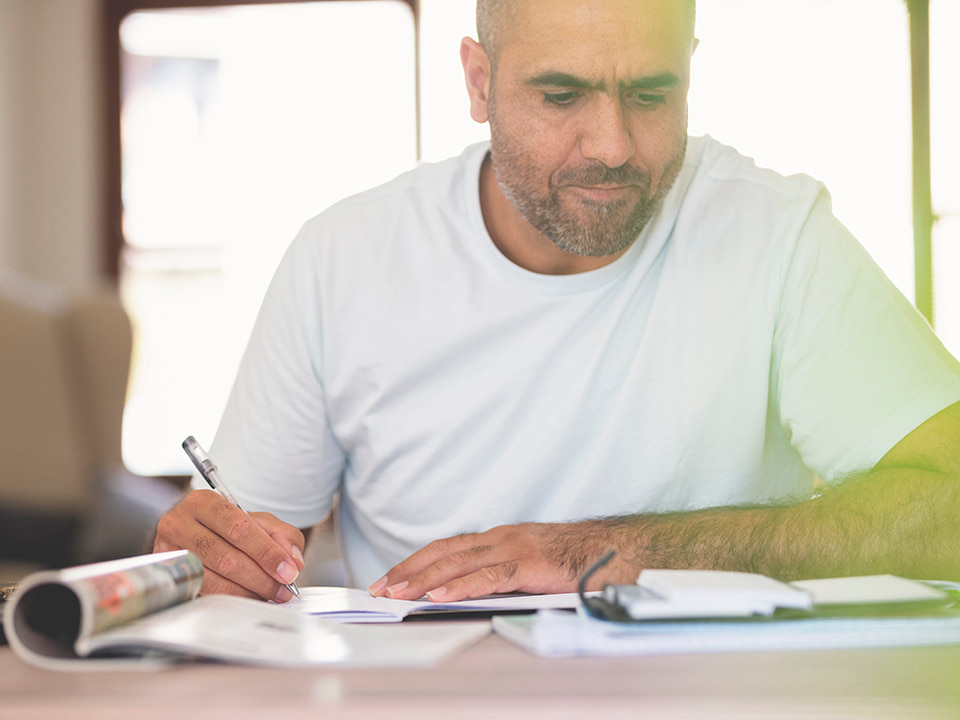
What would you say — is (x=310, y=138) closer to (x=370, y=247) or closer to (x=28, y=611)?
(x=370, y=247)

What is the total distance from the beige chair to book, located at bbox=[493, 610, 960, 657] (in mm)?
2072

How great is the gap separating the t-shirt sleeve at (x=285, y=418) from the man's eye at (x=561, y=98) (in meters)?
0.45

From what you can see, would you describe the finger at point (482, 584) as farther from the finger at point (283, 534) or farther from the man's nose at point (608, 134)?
the man's nose at point (608, 134)

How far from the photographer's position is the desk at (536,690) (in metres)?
0.49

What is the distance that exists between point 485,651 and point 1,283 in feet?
8.26

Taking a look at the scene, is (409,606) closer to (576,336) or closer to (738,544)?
(738,544)

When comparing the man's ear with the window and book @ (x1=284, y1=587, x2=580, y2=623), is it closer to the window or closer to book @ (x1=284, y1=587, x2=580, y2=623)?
book @ (x1=284, y1=587, x2=580, y2=623)

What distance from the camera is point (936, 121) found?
3607mm

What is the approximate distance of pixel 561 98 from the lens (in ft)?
4.19

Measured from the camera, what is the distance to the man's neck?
55.5 inches

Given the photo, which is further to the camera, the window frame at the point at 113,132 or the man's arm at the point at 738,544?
the window frame at the point at 113,132

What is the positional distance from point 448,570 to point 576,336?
0.53 m

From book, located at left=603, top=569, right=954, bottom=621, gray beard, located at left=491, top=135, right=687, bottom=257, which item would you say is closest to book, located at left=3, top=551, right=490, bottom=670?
book, located at left=603, top=569, right=954, bottom=621

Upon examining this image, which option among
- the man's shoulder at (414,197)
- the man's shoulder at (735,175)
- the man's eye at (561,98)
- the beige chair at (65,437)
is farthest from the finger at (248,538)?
the beige chair at (65,437)
